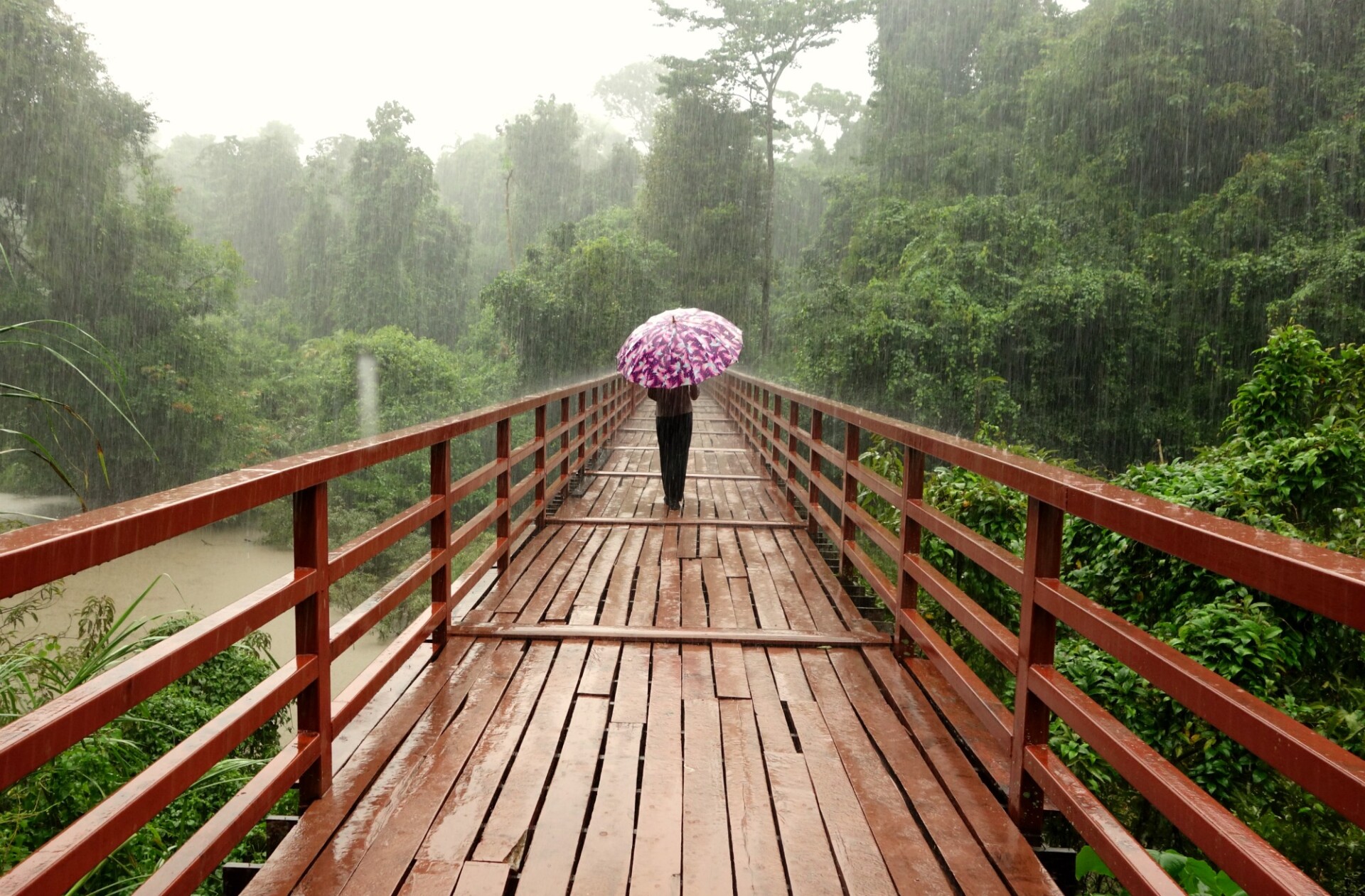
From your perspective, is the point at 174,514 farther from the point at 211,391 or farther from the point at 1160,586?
the point at 211,391

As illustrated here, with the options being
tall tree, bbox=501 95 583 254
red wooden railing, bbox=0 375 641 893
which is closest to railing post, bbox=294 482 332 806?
red wooden railing, bbox=0 375 641 893

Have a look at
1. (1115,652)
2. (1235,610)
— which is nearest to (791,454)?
(1235,610)

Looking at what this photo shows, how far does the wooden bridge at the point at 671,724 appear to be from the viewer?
1857 mm

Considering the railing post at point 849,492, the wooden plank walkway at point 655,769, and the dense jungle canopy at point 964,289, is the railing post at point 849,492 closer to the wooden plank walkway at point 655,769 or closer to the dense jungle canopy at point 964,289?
the wooden plank walkway at point 655,769

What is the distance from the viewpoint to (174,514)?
213 cm

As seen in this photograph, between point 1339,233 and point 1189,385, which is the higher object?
point 1339,233

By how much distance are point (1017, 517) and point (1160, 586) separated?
1.67 metres

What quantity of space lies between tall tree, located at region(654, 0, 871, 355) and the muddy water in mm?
20634

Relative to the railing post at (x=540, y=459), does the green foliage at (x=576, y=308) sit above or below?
above

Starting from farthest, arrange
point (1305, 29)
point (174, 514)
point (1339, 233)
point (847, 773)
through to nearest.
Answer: point (1305, 29), point (1339, 233), point (847, 773), point (174, 514)

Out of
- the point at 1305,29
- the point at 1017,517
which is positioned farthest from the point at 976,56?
the point at 1017,517

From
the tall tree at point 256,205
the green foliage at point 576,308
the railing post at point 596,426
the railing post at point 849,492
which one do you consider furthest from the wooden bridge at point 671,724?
the tall tree at point 256,205

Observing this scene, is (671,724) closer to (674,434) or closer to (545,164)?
(674,434)

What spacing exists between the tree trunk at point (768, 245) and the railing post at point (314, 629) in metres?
37.9
